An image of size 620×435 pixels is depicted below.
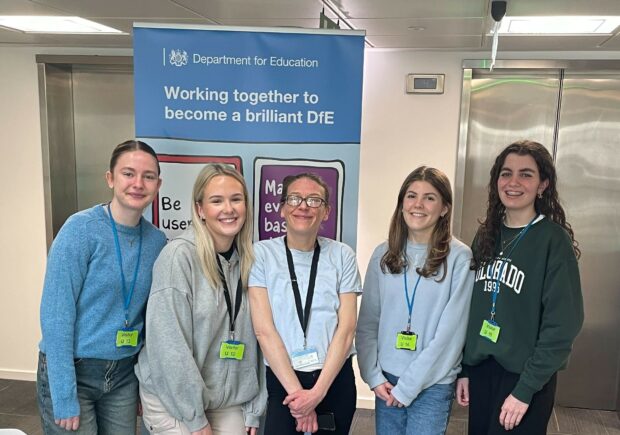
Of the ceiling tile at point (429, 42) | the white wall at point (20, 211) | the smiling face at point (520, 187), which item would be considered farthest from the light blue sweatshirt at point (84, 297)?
the white wall at point (20, 211)

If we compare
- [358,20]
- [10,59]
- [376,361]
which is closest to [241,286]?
[376,361]

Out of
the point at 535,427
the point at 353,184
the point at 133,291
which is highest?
the point at 353,184

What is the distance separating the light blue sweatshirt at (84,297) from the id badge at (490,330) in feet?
4.05

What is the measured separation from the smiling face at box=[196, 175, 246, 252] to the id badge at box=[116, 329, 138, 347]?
0.42m

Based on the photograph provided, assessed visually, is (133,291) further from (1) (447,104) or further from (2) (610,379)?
(2) (610,379)

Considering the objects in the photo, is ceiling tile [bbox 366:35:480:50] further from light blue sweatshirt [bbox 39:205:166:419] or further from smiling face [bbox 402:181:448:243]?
light blue sweatshirt [bbox 39:205:166:419]

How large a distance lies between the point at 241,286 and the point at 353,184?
0.68m

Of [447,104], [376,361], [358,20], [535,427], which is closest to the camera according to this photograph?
[535,427]

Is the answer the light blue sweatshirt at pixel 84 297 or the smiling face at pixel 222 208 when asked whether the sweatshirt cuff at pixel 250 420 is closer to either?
the light blue sweatshirt at pixel 84 297

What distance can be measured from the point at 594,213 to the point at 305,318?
2.66 metres

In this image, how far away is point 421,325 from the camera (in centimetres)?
199

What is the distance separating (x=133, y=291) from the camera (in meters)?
1.91

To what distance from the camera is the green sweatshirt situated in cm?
183

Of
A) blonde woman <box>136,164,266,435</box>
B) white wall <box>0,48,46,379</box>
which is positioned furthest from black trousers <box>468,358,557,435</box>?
white wall <box>0,48,46,379</box>
